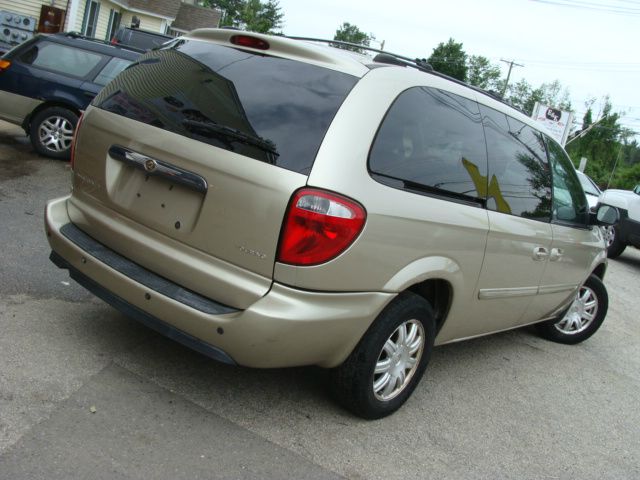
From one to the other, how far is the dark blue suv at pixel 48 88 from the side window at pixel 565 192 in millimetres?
6349

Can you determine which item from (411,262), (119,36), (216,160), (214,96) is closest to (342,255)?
(411,262)

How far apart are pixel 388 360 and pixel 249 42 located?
1.83 meters

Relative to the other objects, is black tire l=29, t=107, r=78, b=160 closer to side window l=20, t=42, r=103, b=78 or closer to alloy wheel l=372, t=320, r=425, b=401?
side window l=20, t=42, r=103, b=78

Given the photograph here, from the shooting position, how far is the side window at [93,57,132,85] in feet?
30.4

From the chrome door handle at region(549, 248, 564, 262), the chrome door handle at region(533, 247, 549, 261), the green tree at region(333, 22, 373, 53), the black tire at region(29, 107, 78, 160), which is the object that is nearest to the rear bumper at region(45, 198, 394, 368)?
the chrome door handle at region(533, 247, 549, 261)

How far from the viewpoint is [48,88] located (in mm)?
8945

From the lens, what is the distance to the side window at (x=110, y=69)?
30.4 feet

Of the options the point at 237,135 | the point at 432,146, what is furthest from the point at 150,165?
the point at 432,146

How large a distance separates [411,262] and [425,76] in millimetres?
1046

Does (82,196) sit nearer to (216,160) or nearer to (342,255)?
(216,160)

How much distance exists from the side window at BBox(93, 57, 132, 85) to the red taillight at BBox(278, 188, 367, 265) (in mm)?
7245

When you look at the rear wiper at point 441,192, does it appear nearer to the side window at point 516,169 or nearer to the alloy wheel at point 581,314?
the side window at point 516,169

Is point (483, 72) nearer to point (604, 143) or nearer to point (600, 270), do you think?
point (604, 143)

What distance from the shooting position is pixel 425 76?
3619 mm
